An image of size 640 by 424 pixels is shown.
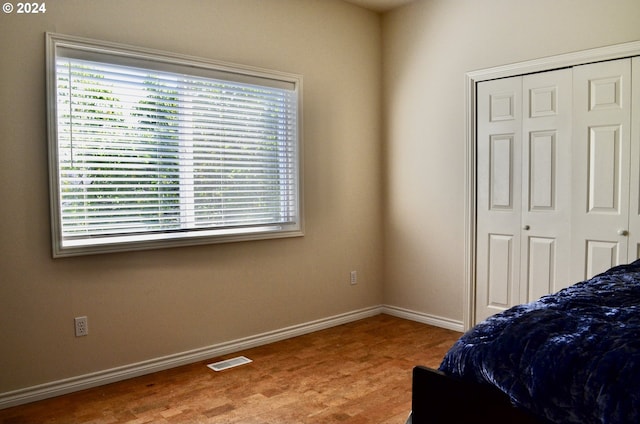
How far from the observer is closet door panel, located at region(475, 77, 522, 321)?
384 centimetres

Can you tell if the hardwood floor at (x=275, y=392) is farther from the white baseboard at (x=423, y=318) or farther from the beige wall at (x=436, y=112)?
the beige wall at (x=436, y=112)

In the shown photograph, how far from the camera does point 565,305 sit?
71.1 inches

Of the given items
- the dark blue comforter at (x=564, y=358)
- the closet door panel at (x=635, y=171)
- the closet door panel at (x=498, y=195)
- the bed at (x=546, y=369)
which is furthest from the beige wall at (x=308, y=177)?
the dark blue comforter at (x=564, y=358)

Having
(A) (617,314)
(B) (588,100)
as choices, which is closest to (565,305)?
(A) (617,314)

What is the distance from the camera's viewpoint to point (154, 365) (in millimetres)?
3338

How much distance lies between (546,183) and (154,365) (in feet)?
9.58

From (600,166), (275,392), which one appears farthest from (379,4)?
(275,392)

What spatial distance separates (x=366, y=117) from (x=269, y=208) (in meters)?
1.31

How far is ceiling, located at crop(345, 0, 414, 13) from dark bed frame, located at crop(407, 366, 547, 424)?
3.48m

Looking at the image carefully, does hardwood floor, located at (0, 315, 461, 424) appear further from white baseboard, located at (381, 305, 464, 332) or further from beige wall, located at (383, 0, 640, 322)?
beige wall, located at (383, 0, 640, 322)

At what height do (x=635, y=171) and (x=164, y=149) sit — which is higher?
(x=164, y=149)

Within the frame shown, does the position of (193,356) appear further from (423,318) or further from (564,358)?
(564,358)

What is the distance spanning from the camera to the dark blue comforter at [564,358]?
132 cm

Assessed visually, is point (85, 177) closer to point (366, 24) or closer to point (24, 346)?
point (24, 346)
